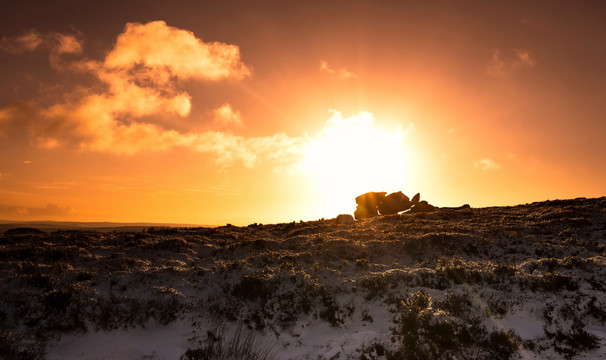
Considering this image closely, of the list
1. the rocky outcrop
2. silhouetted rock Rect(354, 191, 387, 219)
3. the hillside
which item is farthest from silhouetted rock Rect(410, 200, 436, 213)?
the hillside

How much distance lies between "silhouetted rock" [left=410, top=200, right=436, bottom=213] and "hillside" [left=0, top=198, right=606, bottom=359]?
95.6 ft

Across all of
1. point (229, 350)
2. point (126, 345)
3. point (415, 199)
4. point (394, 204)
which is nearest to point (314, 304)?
point (229, 350)

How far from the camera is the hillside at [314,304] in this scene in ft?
30.6

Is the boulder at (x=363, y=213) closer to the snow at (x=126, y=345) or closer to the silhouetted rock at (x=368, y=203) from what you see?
the silhouetted rock at (x=368, y=203)

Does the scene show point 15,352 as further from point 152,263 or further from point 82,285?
point 152,263

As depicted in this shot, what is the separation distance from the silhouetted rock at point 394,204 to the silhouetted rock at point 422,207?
1120 mm

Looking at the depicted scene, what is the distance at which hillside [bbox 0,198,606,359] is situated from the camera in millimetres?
9328

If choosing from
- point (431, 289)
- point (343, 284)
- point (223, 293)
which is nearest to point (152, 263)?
point (223, 293)

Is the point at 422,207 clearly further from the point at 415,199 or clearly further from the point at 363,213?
the point at 363,213

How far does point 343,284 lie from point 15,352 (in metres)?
11.1

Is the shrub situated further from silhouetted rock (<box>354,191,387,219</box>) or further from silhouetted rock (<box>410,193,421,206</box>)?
silhouetted rock (<box>410,193,421,206</box>)

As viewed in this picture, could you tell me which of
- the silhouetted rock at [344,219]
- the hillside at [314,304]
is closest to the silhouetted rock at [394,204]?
the silhouetted rock at [344,219]

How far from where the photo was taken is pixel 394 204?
50.8 m

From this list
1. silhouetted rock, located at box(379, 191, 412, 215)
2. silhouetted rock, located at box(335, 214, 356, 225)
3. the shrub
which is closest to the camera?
the shrub
